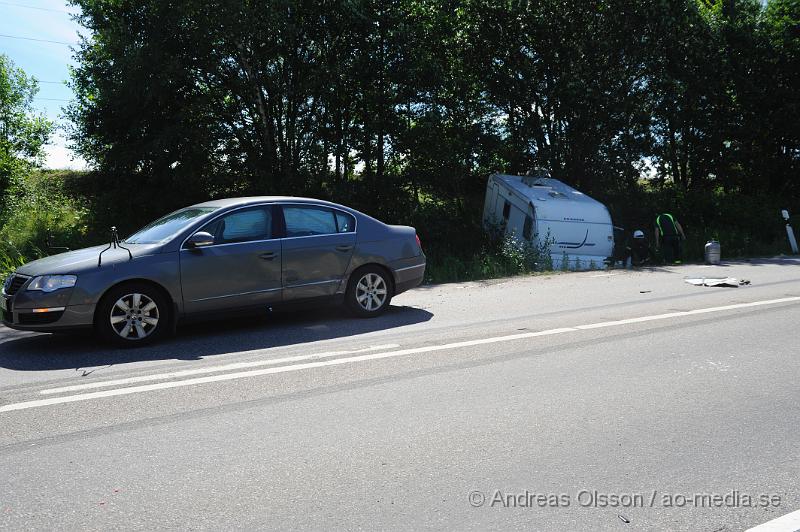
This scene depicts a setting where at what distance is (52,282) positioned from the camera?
22.7 ft

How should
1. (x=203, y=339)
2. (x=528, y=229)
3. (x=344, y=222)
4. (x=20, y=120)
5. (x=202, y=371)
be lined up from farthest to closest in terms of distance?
(x=20, y=120)
(x=528, y=229)
(x=344, y=222)
(x=203, y=339)
(x=202, y=371)

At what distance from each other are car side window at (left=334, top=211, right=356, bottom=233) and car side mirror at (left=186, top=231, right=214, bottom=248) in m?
1.75

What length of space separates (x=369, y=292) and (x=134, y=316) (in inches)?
114

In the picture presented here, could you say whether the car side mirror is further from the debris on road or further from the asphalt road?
the debris on road

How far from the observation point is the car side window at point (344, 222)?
28.8 feet

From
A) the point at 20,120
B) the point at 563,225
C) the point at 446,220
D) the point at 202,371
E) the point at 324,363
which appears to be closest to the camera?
the point at 202,371

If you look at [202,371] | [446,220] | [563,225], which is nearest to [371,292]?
[202,371]

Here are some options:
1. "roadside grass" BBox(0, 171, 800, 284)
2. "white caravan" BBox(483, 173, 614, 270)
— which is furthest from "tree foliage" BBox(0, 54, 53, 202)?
"white caravan" BBox(483, 173, 614, 270)

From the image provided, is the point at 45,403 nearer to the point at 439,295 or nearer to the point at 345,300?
the point at 345,300

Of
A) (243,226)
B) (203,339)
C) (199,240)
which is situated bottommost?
(203,339)

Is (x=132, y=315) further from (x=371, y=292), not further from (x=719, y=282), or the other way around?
(x=719, y=282)

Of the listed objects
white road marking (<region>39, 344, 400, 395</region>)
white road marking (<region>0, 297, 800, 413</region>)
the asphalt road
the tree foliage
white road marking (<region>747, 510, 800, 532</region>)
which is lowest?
white road marking (<region>747, 510, 800, 532</region>)

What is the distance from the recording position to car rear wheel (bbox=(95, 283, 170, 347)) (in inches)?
278

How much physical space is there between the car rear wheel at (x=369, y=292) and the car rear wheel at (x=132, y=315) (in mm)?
2310
